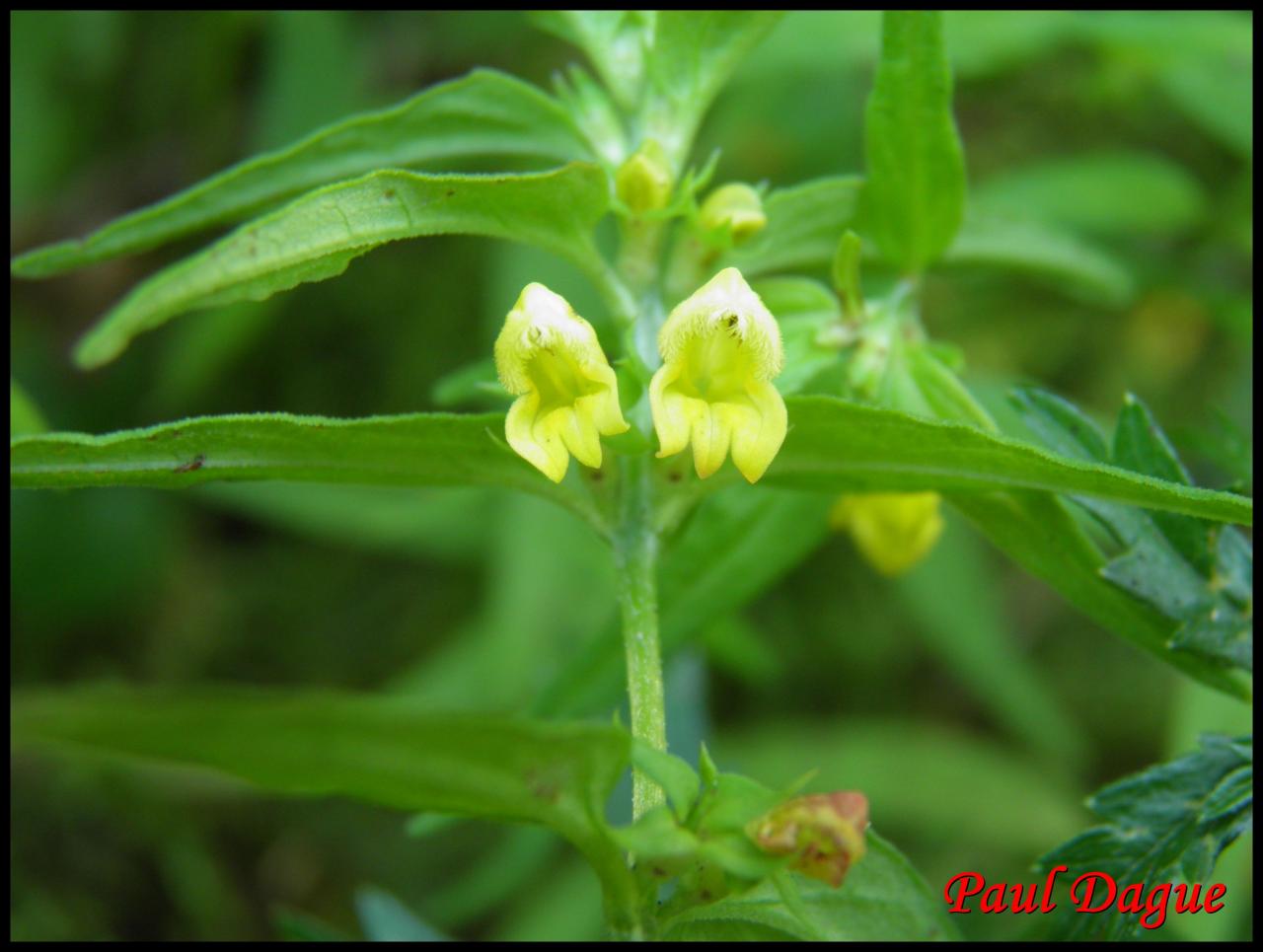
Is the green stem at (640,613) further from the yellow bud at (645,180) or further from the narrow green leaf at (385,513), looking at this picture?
the narrow green leaf at (385,513)

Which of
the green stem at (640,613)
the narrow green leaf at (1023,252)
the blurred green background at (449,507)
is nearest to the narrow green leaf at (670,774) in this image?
the green stem at (640,613)

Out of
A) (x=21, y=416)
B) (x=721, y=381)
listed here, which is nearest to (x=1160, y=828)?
(x=721, y=381)

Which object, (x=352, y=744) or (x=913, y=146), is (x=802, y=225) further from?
(x=352, y=744)

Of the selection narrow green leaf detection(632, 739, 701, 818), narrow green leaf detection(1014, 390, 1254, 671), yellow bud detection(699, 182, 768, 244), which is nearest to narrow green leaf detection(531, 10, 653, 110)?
yellow bud detection(699, 182, 768, 244)

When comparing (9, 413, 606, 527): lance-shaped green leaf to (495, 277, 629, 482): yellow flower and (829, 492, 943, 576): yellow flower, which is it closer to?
(495, 277, 629, 482): yellow flower

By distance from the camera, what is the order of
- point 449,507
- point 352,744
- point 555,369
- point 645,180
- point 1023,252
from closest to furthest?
point 352,744 → point 555,369 → point 645,180 → point 1023,252 → point 449,507

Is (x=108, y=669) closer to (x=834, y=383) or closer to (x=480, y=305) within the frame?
(x=480, y=305)
